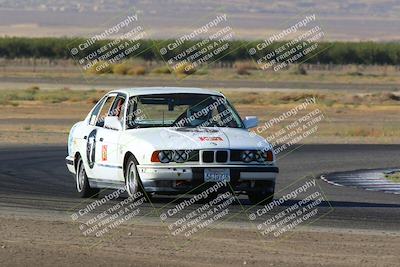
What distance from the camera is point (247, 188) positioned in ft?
53.8

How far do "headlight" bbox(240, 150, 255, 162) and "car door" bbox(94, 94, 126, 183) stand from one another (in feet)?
5.53

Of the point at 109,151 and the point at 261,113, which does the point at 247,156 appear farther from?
the point at 261,113

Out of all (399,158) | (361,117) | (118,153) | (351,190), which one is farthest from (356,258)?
(361,117)

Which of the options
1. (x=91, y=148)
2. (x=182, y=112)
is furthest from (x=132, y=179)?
(x=91, y=148)

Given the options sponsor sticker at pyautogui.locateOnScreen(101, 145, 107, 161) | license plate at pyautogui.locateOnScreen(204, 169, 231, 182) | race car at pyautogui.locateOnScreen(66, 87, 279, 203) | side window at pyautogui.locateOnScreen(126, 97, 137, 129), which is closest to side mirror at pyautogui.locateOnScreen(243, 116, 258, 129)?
race car at pyautogui.locateOnScreen(66, 87, 279, 203)

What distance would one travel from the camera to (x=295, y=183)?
856 inches

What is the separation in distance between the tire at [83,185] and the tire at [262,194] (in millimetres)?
2359

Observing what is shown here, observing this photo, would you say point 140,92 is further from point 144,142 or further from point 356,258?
point 356,258

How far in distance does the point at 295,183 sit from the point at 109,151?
17.2 ft

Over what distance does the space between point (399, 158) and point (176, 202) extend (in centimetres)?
1241

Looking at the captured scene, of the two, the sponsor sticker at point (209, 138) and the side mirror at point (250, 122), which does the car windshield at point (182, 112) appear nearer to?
the side mirror at point (250, 122)

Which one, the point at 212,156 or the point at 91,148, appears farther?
the point at 91,148

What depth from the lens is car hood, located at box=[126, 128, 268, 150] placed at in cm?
1623

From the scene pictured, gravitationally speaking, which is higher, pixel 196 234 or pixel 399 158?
pixel 196 234
